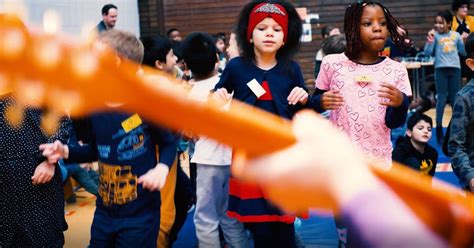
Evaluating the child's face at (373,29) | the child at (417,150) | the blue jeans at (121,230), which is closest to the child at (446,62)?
the child at (417,150)

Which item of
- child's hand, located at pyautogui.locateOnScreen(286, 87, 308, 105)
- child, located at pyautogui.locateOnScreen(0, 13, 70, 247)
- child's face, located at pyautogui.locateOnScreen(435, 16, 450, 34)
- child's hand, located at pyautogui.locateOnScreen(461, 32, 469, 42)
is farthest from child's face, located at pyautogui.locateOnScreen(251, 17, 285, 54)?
child's hand, located at pyautogui.locateOnScreen(461, 32, 469, 42)

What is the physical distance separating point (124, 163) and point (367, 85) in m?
1.12

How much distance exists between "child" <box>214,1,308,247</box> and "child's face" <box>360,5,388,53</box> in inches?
12.5

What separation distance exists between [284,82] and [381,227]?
1.86 meters

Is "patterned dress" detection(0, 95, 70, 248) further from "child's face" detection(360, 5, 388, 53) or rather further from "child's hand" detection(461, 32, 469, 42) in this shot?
"child's hand" detection(461, 32, 469, 42)

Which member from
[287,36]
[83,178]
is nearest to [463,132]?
[287,36]

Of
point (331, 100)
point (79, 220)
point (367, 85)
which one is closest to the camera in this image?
point (331, 100)

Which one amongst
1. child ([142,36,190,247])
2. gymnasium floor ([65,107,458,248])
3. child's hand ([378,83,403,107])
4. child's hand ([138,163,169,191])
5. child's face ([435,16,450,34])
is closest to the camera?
child's hand ([138,163,169,191])

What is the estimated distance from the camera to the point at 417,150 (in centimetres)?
380

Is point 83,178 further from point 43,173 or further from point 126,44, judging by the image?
point 126,44

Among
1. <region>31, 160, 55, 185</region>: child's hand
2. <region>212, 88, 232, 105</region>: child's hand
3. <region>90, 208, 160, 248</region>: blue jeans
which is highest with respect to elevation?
<region>212, 88, 232, 105</region>: child's hand

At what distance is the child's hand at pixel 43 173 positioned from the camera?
220 centimetres

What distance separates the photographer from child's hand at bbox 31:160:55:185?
7.21 ft

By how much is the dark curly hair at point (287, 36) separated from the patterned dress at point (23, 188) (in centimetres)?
96
